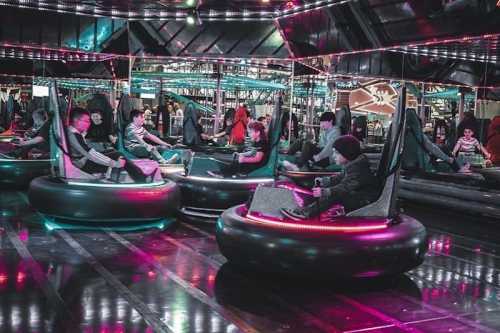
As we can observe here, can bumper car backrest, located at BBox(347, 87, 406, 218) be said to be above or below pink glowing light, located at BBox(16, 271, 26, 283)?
above

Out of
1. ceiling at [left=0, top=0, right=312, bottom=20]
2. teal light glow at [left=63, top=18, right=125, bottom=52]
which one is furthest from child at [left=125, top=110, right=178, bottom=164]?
teal light glow at [left=63, top=18, right=125, bottom=52]

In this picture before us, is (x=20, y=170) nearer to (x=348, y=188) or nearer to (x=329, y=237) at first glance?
(x=348, y=188)

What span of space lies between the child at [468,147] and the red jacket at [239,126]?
391cm

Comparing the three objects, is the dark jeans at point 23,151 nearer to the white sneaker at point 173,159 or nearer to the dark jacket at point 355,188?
the white sneaker at point 173,159

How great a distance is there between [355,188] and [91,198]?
8.05 ft

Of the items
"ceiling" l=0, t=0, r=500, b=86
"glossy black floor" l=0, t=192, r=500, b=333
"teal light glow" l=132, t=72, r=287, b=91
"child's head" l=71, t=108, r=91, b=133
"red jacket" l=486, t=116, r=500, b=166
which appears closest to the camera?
"glossy black floor" l=0, t=192, r=500, b=333

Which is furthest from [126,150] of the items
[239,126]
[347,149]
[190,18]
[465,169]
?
[190,18]

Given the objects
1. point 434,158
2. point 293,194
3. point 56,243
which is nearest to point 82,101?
point 434,158

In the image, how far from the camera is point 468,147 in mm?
8719

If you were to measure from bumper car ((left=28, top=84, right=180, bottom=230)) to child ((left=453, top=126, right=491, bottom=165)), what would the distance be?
4.60 metres

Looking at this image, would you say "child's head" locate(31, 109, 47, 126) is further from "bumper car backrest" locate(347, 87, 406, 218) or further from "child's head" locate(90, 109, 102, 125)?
"bumper car backrest" locate(347, 87, 406, 218)

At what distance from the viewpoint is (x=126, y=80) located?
42.9ft

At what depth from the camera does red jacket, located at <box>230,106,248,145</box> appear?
11047 millimetres

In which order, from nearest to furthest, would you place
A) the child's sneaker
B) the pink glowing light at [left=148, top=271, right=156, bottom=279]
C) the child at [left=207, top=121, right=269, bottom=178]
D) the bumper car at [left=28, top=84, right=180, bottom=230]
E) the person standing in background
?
the pink glowing light at [left=148, top=271, right=156, bottom=279]
the bumper car at [left=28, top=84, right=180, bottom=230]
the child at [left=207, top=121, right=269, bottom=178]
the child's sneaker
the person standing in background
